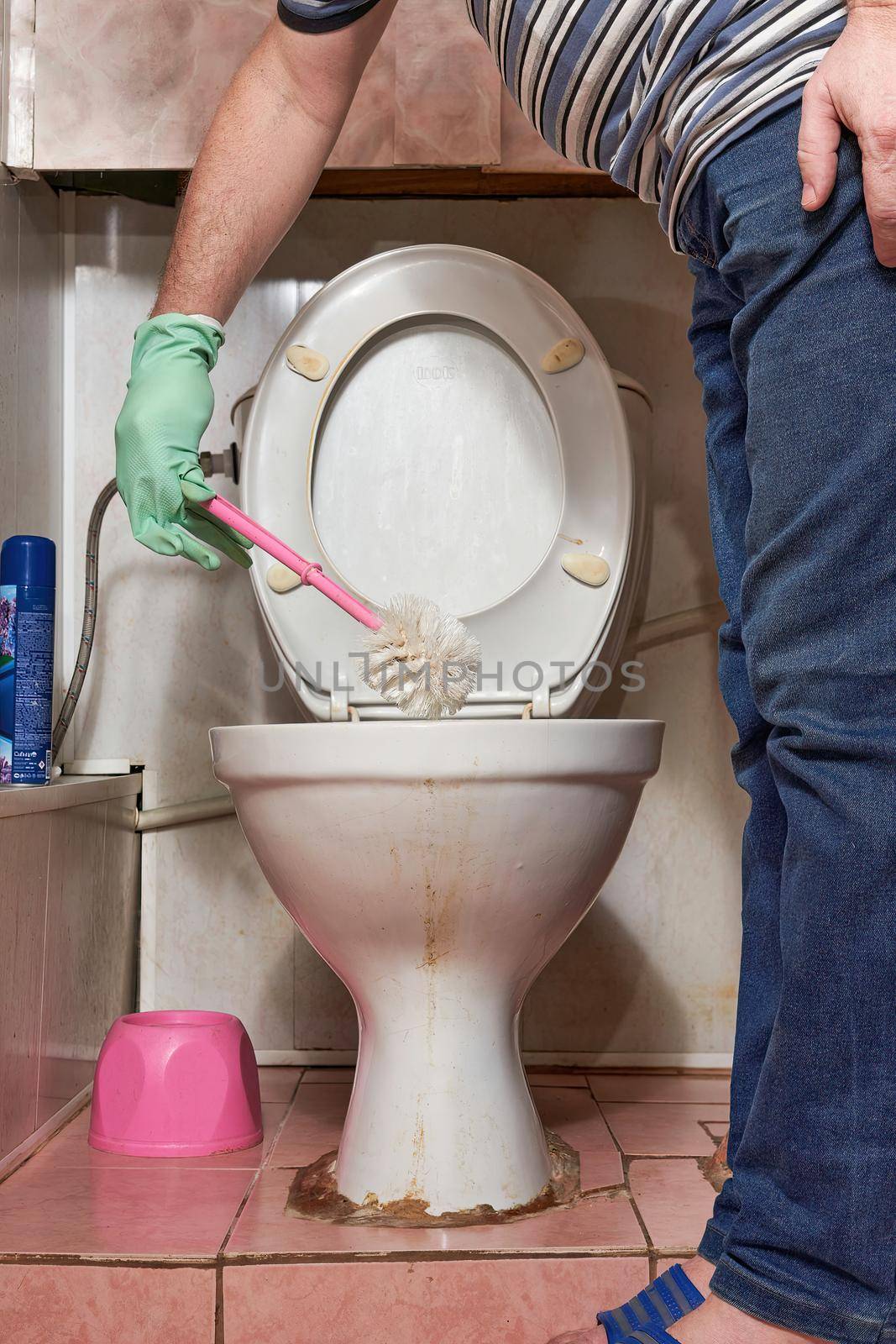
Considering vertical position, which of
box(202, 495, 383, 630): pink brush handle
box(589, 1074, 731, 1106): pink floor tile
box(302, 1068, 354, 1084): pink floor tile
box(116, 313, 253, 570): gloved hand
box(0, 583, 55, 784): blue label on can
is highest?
box(116, 313, 253, 570): gloved hand

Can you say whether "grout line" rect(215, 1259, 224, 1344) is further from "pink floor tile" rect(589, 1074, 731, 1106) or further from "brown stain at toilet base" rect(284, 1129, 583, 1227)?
"pink floor tile" rect(589, 1074, 731, 1106)

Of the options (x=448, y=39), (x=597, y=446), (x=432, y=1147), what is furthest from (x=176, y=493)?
(x=448, y=39)

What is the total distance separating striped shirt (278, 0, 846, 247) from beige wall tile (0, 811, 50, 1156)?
0.71 metres

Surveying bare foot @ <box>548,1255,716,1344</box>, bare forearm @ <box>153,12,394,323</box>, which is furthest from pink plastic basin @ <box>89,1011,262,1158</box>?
bare forearm @ <box>153,12,394,323</box>

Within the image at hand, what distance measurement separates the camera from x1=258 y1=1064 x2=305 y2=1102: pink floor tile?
4.25 ft

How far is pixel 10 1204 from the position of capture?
3.10ft

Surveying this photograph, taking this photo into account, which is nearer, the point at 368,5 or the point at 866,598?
the point at 866,598

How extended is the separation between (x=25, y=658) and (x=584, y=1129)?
0.74 meters

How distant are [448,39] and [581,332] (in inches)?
15.1

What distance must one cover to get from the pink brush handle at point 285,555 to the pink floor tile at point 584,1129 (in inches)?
20.2

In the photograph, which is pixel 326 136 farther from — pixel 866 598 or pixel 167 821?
pixel 167 821

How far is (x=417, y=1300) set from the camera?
807 millimetres

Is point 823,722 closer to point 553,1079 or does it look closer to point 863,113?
point 863,113

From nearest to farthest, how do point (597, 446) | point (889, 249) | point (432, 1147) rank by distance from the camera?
point (889, 249)
point (432, 1147)
point (597, 446)
